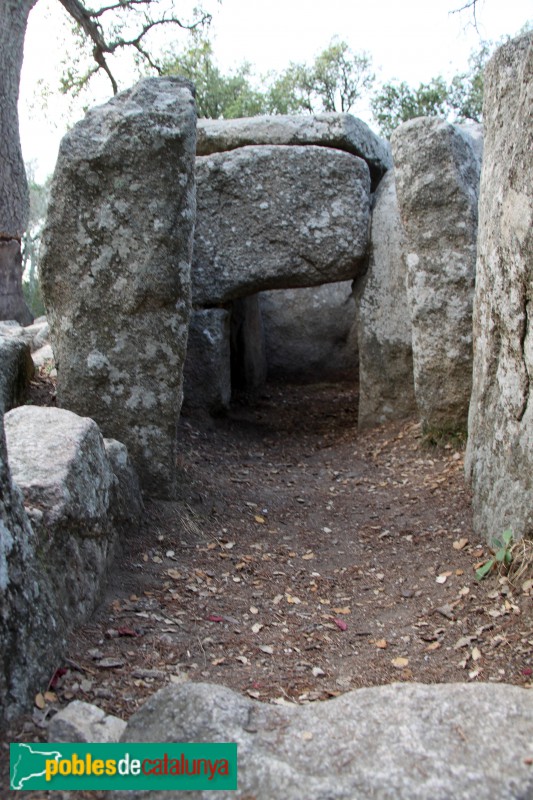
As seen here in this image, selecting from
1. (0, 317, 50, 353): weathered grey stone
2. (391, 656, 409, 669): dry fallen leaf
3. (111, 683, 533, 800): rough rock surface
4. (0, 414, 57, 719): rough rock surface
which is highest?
(0, 317, 50, 353): weathered grey stone

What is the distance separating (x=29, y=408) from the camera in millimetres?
3732

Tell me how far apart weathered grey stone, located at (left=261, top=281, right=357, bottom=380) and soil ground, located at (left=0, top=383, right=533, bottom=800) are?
9.35ft

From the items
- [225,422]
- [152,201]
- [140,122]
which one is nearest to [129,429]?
[152,201]

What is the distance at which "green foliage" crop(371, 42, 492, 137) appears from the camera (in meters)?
12.0

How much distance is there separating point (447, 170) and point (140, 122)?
2127mm

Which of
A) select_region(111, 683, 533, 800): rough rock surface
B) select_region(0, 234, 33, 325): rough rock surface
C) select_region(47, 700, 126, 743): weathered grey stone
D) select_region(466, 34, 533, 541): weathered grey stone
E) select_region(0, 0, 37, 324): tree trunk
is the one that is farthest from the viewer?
select_region(0, 234, 33, 325): rough rock surface

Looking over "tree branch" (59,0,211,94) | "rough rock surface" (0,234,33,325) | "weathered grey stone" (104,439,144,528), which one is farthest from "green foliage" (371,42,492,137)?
"weathered grey stone" (104,439,144,528)

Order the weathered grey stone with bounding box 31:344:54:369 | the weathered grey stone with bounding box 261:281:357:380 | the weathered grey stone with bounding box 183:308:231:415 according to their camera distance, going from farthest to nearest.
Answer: the weathered grey stone with bounding box 261:281:357:380
the weathered grey stone with bounding box 183:308:231:415
the weathered grey stone with bounding box 31:344:54:369

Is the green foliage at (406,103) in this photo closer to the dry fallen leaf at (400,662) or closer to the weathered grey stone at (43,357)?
the weathered grey stone at (43,357)

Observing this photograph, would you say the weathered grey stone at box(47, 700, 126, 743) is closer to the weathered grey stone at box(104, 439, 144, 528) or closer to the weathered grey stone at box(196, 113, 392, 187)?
the weathered grey stone at box(104, 439, 144, 528)

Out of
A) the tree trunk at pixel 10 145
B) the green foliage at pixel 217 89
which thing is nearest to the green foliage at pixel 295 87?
the green foliage at pixel 217 89

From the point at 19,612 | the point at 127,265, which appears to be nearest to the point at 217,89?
the point at 127,265

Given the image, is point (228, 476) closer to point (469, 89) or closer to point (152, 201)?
point (152, 201)

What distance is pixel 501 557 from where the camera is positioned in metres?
3.42
